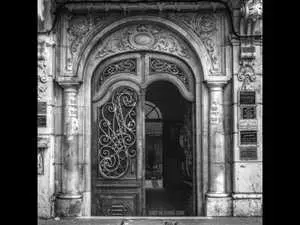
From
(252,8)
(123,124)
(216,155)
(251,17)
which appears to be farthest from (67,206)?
(252,8)

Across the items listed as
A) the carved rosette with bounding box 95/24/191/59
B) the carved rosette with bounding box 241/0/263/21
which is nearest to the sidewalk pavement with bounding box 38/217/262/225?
the carved rosette with bounding box 95/24/191/59

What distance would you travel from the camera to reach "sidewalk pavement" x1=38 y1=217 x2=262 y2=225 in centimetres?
814

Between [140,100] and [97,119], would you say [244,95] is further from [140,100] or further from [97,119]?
[97,119]

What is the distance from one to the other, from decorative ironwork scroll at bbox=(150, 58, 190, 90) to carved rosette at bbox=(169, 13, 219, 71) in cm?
63

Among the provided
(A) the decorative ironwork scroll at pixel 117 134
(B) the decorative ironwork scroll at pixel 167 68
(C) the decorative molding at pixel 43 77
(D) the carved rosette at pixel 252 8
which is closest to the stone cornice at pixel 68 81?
(C) the decorative molding at pixel 43 77

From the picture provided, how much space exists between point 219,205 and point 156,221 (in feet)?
4.07

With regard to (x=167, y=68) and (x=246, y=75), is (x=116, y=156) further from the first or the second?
(x=246, y=75)

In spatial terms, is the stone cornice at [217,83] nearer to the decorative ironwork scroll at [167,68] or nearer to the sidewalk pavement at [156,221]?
the decorative ironwork scroll at [167,68]

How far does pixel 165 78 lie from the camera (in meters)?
9.31

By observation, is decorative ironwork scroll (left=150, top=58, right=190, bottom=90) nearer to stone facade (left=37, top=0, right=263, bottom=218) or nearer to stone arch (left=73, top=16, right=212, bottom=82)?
stone facade (left=37, top=0, right=263, bottom=218)
